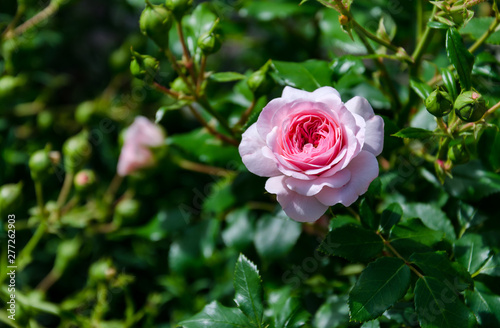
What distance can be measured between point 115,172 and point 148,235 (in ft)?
1.08

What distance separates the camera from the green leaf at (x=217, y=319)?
689 mm

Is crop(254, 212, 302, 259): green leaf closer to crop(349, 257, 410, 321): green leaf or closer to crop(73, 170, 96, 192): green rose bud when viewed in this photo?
crop(349, 257, 410, 321): green leaf

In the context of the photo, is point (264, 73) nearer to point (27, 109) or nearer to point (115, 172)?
point (115, 172)

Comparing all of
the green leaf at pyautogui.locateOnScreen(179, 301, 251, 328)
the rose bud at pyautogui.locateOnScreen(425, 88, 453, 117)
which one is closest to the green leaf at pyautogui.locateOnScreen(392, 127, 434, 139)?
the rose bud at pyautogui.locateOnScreen(425, 88, 453, 117)

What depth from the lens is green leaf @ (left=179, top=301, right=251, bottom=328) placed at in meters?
0.69

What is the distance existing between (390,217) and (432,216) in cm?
13

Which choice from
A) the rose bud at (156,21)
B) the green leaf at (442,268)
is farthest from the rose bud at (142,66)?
the green leaf at (442,268)

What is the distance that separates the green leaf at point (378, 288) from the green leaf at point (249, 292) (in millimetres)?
151

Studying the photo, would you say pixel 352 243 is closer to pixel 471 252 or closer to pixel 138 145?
pixel 471 252

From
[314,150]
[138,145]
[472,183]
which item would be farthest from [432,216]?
[138,145]

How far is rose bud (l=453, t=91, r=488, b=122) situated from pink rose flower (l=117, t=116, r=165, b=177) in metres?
0.73

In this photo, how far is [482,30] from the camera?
0.85 metres

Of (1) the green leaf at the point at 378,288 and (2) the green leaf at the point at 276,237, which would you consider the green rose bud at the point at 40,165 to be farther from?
(1) the green leaf at the point at 378,288

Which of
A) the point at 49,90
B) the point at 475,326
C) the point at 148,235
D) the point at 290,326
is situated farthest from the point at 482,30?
the point at 49,90
